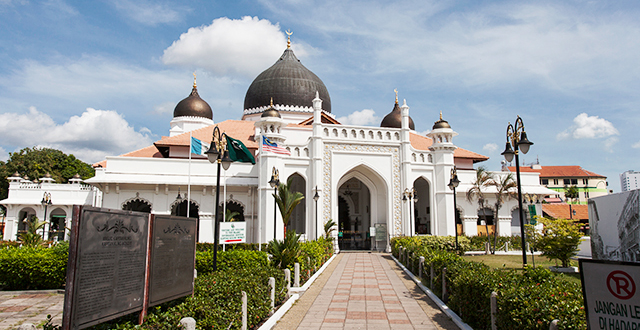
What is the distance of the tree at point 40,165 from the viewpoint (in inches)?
1532

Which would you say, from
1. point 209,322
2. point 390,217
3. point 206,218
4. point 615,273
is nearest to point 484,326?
point 615,273

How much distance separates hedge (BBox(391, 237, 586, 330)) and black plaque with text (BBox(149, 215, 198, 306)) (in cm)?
428

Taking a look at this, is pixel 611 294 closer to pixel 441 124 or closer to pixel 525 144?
pixel 525 144

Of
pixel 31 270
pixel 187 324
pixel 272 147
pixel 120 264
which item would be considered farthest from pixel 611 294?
pixel 272 147

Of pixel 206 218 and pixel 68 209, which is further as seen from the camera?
pixel 68 209

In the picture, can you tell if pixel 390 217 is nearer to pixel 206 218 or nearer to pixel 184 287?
pixel 206 218

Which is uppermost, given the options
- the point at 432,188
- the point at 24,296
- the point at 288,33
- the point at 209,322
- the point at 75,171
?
the point at 288,33

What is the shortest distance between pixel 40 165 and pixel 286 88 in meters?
27.9

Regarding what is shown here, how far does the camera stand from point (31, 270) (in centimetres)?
1133

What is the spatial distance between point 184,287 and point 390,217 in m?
19.6

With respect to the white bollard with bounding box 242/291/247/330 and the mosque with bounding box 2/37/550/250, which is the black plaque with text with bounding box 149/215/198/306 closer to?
the white bollard with bounding box 242/291/247/330

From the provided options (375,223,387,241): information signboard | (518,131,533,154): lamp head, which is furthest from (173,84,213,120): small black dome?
(518,131,533,154): lamp head

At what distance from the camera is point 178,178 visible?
2356 cm

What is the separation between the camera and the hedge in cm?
463
